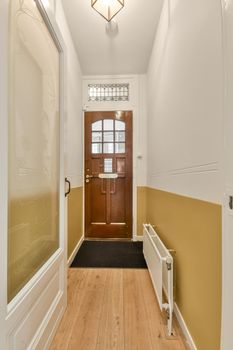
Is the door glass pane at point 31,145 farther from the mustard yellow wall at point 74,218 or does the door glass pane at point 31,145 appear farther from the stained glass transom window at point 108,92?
the stained glass transom window at point 108,92

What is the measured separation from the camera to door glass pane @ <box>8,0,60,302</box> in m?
A: 1.04

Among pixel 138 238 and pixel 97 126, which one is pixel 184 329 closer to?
pixel 138 238

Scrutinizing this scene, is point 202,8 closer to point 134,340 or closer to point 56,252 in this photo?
point 56,252

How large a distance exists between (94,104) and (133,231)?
87.3 inches

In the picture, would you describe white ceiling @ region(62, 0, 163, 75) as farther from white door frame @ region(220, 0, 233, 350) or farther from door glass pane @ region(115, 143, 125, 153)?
white door frame @ region(220, 0, 233, 350)

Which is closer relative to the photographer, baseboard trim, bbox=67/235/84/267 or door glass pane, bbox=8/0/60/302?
door glass pane, bbox=8/0/60/302

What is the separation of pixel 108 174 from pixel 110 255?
4.28 feet

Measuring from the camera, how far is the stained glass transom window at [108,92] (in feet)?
12.3

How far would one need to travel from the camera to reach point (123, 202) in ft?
12.4

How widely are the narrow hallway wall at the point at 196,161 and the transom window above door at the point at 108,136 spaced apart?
1831mm

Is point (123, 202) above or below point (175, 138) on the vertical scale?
below

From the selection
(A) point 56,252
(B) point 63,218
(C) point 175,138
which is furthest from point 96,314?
(C) point 175,138

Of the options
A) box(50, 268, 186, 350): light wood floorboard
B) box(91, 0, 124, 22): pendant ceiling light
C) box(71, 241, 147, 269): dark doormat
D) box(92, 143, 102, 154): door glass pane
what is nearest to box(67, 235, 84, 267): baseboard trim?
box(71, 241, 147, 269): dark doormat

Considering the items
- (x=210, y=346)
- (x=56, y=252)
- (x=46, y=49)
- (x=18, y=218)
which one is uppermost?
(x=46, y=49)
